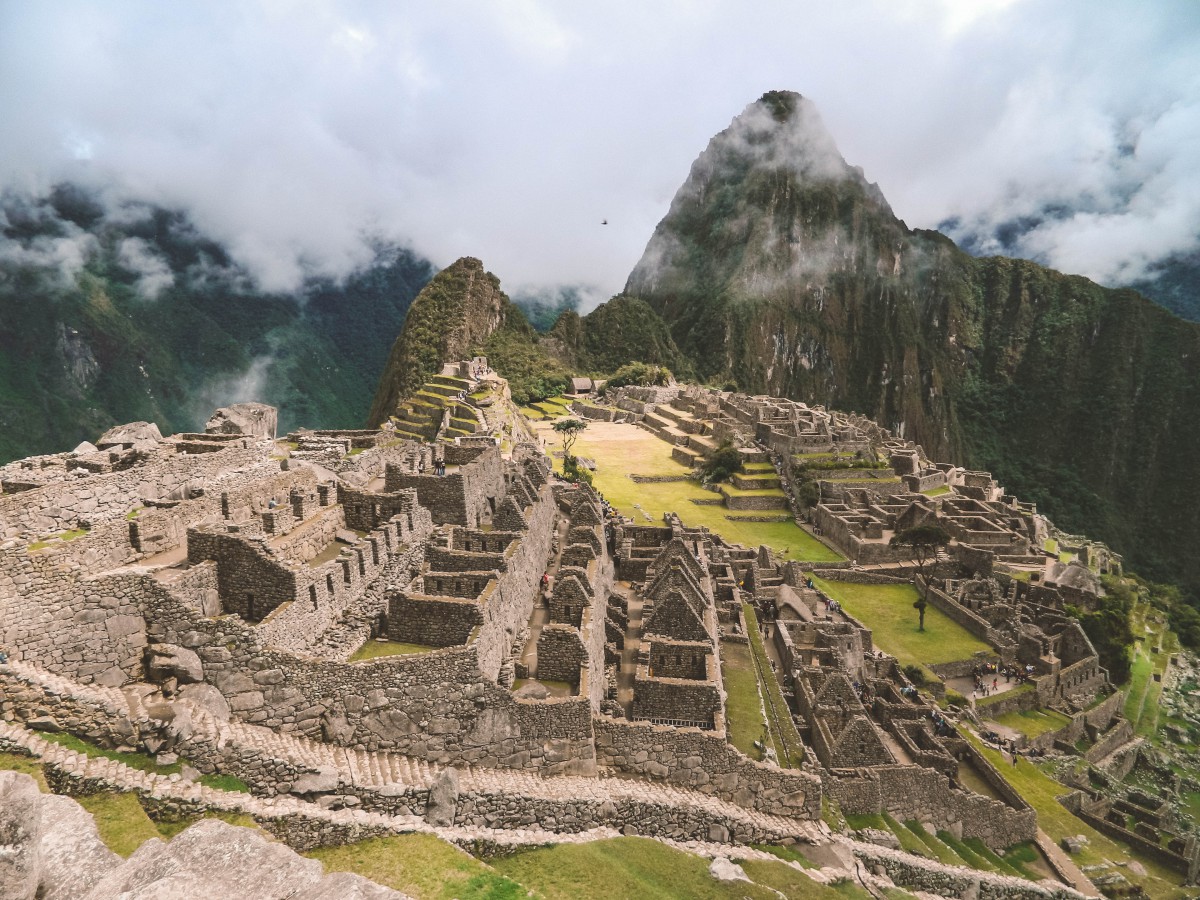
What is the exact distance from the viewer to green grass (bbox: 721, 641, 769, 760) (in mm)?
15727

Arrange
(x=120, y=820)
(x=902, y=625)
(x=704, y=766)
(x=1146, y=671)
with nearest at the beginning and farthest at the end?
1. (x=120, y=820)
2. (x=704, y=766)
3. (x=902, y=625)
4. (x=1146, y=671)

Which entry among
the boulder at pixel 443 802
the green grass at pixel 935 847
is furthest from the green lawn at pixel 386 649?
the green grass at pixel 935 847

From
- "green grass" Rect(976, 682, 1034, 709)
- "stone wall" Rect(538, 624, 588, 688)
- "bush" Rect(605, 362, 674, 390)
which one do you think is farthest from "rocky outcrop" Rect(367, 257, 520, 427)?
"stone wall" Rect(538, 624, 588, 688)

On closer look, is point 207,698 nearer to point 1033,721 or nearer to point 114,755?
point 114,755

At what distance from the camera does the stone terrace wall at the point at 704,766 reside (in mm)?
13742

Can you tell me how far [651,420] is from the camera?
3620 inches

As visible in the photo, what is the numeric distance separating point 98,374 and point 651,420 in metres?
71.4

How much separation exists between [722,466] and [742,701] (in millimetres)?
43396

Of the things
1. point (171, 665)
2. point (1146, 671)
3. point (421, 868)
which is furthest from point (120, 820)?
point (1146, 671)

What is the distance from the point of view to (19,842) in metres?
5.84

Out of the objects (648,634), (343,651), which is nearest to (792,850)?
(648,634)

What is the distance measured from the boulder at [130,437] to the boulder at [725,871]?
14914mm

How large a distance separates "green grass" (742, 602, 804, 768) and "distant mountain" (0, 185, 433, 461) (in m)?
23.9

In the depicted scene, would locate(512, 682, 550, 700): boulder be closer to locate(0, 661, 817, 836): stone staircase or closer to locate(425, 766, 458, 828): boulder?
locate(0, 661, 817, 836): stone staircase
